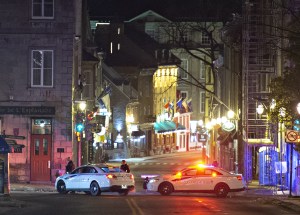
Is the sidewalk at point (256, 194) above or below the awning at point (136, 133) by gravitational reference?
below

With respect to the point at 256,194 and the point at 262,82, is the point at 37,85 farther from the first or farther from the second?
the point at 256,194

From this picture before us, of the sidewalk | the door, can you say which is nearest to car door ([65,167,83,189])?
the sidewalk

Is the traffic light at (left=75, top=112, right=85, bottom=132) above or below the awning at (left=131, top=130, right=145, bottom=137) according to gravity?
below

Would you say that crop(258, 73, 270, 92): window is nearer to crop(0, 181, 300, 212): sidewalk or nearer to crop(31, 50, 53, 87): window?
crop(0, 181, 300, 212): sidewalk

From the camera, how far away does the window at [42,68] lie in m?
43.9

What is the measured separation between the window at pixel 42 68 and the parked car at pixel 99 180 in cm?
926

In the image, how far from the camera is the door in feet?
144

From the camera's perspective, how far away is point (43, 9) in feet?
144

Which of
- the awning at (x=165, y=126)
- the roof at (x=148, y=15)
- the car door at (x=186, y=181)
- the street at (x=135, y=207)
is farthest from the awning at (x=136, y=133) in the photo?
the street at (x=135, y=207)

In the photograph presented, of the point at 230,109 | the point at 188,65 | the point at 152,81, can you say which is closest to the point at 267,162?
the point at 230,109

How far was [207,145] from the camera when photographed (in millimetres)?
78438

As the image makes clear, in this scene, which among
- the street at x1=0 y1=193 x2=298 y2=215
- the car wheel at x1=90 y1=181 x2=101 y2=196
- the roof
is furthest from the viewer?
the roof

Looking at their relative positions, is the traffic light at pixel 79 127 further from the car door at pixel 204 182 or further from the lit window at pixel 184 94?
the lit window at pixel 184 94

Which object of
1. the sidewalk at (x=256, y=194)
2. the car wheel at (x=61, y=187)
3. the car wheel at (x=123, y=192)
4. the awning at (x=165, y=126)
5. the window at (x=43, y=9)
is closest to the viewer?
the sidewalk at (x=256, y=194)
